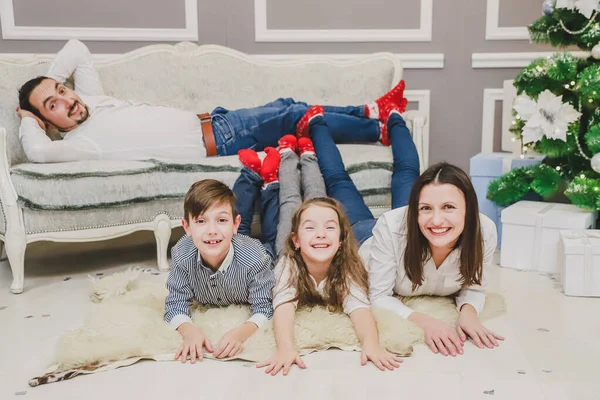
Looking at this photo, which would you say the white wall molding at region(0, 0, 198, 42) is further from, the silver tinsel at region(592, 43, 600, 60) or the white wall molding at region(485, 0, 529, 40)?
the silver tinsel at region(592, 43, 600, 60)

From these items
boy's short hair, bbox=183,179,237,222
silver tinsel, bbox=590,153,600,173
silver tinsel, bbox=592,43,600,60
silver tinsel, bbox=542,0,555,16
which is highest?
silver tinsel, bbox=542,0,555,16

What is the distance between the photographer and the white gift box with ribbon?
2.49 m

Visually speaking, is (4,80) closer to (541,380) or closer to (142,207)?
(142,207)

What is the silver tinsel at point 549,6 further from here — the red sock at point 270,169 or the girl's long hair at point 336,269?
the girl's long hair at point 336,269

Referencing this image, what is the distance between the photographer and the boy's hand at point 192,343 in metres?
1.68

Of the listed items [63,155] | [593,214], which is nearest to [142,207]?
[63,155]

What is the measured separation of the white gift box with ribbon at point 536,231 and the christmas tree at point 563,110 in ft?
0.29

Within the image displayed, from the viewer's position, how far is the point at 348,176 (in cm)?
258

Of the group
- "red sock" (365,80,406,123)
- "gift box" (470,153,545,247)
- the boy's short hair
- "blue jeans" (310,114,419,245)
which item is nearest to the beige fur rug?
the boy's short hair

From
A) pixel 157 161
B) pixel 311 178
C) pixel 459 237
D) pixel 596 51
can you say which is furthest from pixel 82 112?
pixel 596 51

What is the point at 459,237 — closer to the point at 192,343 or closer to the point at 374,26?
the point at 192,343

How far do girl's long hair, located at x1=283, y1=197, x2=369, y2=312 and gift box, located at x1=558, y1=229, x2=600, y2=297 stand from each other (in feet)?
2.61

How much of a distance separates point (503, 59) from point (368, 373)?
2577 mm

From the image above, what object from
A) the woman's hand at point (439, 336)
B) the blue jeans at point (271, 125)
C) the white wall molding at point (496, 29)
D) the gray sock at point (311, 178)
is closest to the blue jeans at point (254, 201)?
the gray sock at point (311, 178)
